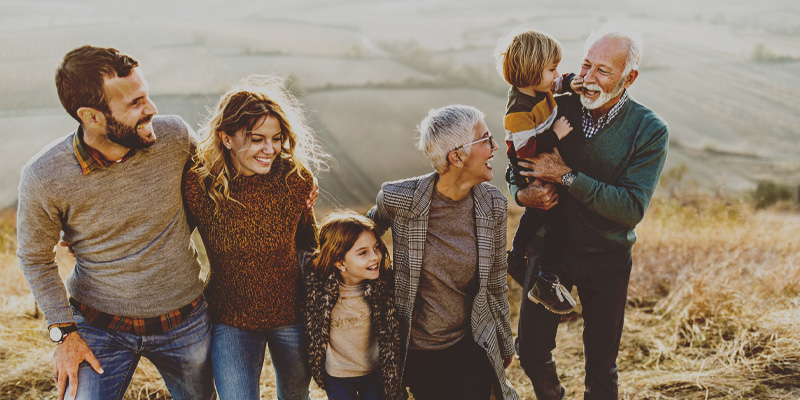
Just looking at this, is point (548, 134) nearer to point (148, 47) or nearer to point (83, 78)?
point (83, 78)

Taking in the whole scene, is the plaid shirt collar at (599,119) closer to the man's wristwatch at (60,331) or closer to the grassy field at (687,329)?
the grassy field at (687,329)

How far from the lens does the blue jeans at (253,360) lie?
2330 mm

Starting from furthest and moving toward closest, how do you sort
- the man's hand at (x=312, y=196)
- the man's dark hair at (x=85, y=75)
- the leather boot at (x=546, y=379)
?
the leather boot at (x=546, y=379) < the man's hand at (x=312, y=196) < the man's dark hair at (x=85, y=75)

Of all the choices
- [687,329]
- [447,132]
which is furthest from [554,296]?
[687,329]

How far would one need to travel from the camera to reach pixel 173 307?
2.32 m

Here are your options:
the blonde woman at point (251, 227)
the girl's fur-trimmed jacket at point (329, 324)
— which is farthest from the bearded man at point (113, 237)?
the girl's fur-trimmed jacket at point (329, 324)

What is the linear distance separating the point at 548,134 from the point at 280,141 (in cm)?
120

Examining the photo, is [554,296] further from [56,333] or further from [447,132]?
[56,333]

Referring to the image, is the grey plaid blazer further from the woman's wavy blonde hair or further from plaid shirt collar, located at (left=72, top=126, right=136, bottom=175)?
plaid shirt collar, located at (left=72, top=126, right=136, bottom=175)

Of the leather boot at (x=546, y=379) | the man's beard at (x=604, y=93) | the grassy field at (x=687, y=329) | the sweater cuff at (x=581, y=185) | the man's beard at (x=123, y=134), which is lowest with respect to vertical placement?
the grassy field at (x=687, y=329)

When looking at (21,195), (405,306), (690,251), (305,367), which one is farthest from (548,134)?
(690,251)

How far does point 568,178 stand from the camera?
239 cm

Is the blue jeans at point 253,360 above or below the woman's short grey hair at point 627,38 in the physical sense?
below

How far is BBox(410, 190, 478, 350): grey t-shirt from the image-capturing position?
8.11ft
